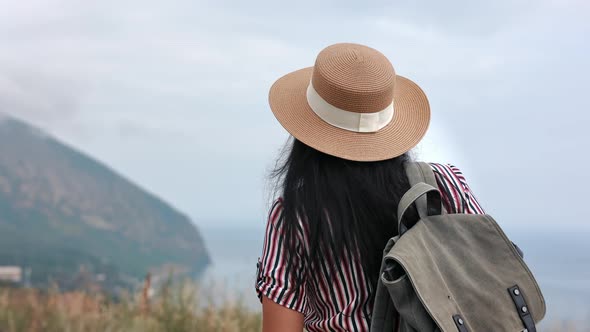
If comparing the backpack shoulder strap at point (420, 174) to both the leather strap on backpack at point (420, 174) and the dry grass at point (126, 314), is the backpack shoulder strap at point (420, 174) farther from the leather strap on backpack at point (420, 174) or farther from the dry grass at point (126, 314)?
the dry grass at point (126, 314)

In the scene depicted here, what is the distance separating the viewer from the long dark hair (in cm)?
176

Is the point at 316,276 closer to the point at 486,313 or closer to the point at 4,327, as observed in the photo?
the point at 486,313

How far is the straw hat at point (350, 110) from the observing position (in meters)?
1.87

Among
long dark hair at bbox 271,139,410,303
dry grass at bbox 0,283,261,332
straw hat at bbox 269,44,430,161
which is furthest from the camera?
dry grass at bbox 0,283,261,332

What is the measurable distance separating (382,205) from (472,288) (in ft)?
1.02

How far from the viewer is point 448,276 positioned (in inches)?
65.5

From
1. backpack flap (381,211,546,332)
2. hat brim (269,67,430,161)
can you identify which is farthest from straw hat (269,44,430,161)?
backpack flap (381,211,546,332)

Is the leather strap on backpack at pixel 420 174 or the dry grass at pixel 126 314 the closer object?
the leather strap on backpack at pixel 420 174

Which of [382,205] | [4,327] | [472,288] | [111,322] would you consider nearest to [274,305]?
[382,205]

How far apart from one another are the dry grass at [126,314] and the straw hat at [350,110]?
241 cm

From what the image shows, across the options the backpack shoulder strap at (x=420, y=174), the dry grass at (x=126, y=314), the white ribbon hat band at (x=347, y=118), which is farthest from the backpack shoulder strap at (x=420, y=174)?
the dry grass at (x=126, y=314)

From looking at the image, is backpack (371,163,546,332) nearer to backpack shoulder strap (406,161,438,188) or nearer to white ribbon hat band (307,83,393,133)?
backpack shoulder strap (406,161,438,188)

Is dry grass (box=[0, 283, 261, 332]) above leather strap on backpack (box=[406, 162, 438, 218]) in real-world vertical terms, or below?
below

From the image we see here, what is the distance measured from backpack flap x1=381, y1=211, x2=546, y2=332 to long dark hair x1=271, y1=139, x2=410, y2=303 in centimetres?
11
